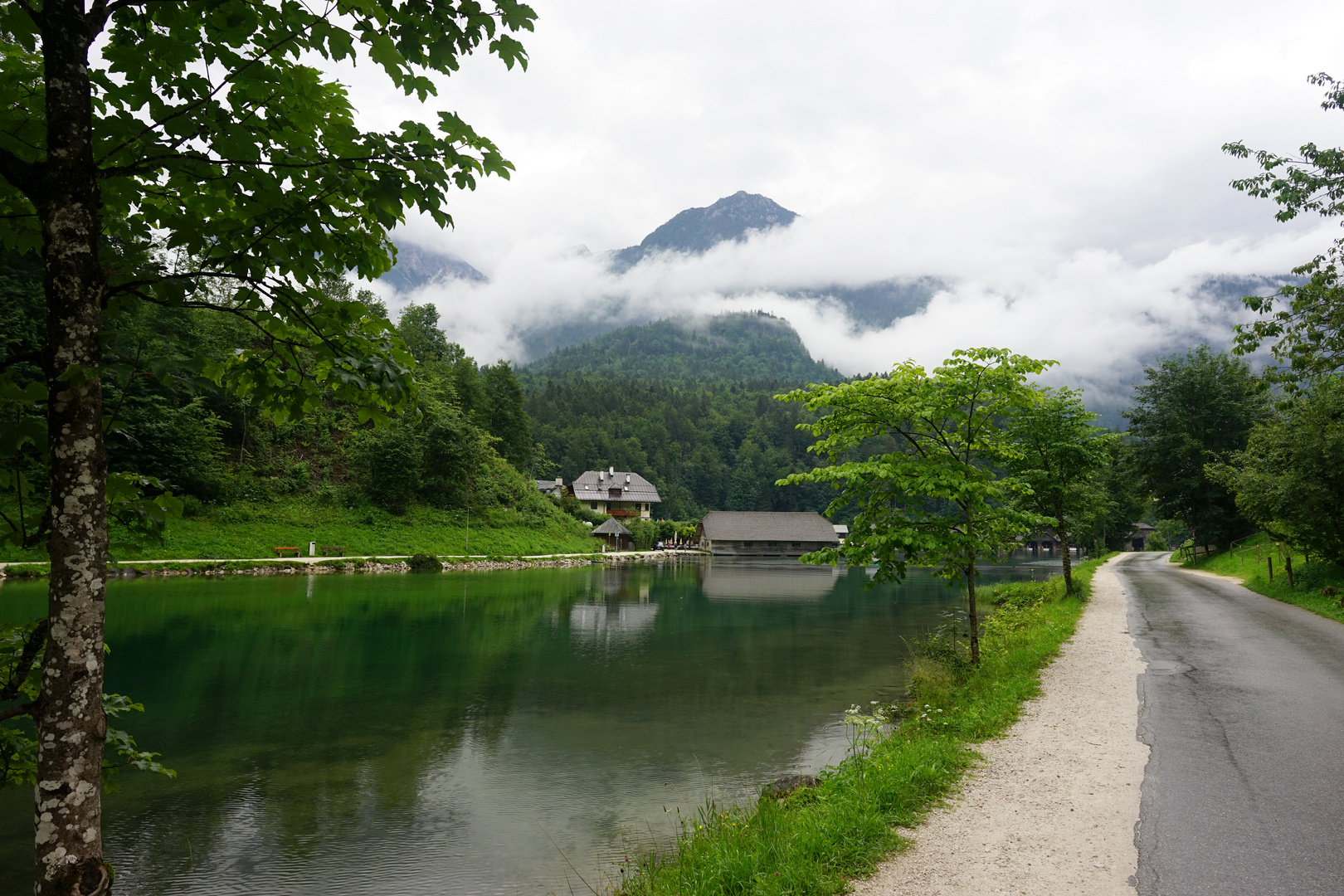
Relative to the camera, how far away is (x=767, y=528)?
93875mm

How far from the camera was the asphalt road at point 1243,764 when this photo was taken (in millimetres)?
5238

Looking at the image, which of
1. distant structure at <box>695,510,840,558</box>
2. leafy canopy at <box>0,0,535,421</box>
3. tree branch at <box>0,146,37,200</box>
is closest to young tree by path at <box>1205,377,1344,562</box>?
leafy canopy at <box>0,0,535,421</box>

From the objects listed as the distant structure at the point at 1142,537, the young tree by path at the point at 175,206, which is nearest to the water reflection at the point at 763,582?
the young tree by path at the point at 175,206

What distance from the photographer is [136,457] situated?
1563 inches

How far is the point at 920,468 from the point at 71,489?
Result: 11.2m

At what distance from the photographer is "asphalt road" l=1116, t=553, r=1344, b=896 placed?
5238mm

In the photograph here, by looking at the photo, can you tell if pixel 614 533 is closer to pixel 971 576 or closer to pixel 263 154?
pixel 971 576

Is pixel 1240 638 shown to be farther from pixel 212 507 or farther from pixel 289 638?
pixel 212 507

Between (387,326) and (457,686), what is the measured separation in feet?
44.4

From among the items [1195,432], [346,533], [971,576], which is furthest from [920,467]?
[346,533]

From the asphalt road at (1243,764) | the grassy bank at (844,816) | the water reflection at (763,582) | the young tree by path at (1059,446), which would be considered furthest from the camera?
the water reflection at (763,582)

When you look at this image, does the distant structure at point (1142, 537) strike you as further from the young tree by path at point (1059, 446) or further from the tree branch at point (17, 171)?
the tree branch at point (17, 171)

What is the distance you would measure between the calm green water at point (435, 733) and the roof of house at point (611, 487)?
213ft

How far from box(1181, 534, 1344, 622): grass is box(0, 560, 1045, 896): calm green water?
10.8 metres
